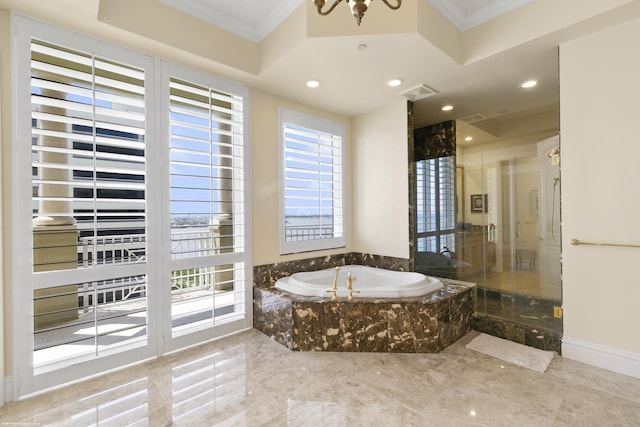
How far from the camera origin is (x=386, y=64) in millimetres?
2537

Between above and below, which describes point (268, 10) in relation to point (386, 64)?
above

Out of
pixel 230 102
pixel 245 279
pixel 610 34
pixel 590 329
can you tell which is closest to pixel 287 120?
pixel 230 102

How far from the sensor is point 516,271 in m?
3.05

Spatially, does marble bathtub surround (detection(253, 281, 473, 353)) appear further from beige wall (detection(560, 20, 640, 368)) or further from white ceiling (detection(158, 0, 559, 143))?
white ceiling (detection(158, 0, 559, 143))

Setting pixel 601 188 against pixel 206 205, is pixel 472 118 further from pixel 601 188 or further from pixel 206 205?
pixel 206 205

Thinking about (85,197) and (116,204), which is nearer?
(85,197)

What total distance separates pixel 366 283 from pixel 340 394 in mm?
1647

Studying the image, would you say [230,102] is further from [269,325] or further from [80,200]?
[269,325]

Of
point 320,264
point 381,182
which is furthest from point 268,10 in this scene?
point 320,264

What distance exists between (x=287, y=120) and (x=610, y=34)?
2.67 meters

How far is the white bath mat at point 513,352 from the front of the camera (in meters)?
2.25

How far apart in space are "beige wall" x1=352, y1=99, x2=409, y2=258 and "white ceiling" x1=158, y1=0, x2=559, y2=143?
0.32 m

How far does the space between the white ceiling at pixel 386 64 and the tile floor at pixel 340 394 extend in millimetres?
2380

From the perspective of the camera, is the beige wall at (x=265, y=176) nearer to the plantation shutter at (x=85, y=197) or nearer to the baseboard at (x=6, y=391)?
the plantation shutter at (x=85, y=197)
